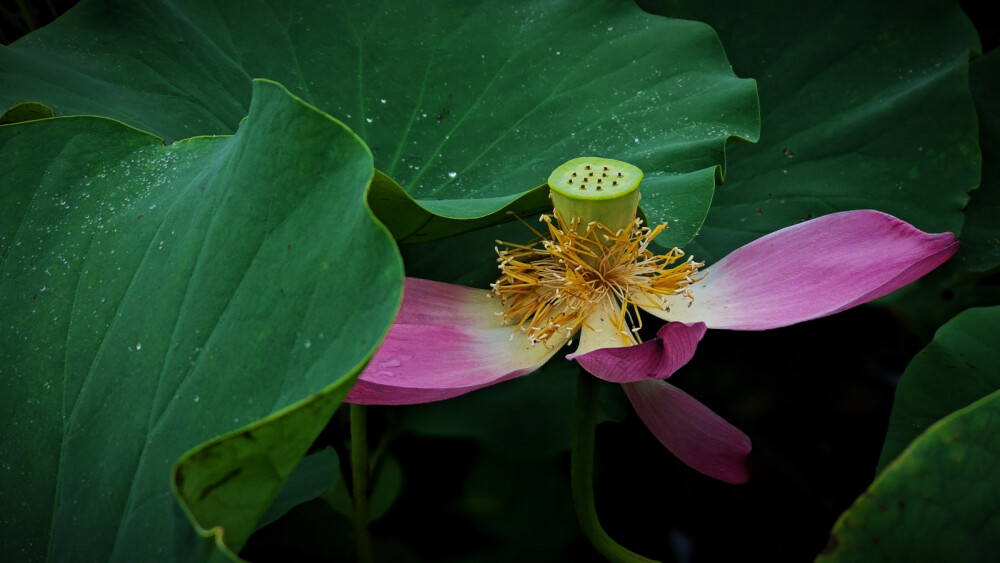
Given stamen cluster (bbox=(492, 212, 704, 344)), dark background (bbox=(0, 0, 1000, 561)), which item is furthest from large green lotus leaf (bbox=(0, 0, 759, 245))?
dark background (bbox=(0, 0, 1000, 561))

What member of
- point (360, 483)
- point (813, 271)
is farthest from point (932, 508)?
point (360, 483)

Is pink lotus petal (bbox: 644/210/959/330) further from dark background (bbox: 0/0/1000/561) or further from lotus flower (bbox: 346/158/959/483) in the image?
dark background (bbox: 0/0/1000/561)

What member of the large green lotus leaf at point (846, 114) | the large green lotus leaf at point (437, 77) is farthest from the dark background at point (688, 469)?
the large green lotus leaf at point (437, 77)

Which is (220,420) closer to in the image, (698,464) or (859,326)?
(698,464)

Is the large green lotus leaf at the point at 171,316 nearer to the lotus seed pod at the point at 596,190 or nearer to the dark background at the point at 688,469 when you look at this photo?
the lotus seed pod at the point at 596,190

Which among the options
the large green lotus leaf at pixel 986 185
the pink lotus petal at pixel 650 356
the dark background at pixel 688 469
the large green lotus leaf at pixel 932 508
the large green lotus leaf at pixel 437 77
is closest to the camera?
the large green lotus leaf at pixel 932 508
